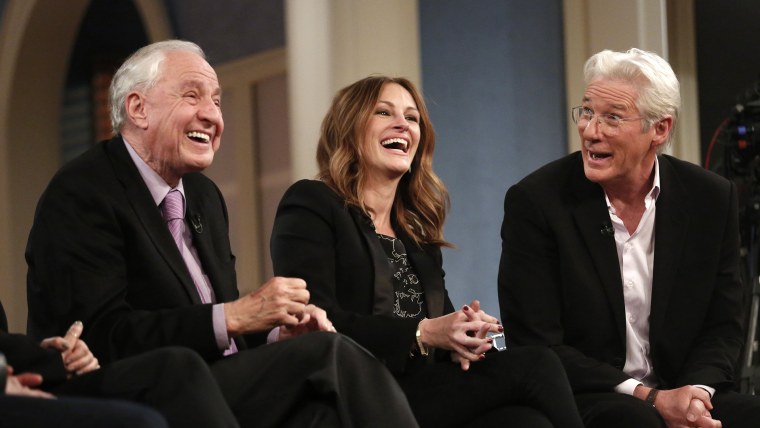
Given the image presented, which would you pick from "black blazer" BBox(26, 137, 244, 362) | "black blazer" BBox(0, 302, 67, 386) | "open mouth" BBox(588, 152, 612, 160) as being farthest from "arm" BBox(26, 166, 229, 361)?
"open mouth" BBox(588, 152, 612, 160)

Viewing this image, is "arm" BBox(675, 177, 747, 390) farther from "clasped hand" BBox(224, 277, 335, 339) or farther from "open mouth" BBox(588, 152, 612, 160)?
"clasped hand" BBox(224, 277, 335, 339)

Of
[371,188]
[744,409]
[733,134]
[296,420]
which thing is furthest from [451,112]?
[296,420]

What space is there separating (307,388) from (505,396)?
503 mm

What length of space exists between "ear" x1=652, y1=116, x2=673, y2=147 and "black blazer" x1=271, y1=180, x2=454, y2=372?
59cm

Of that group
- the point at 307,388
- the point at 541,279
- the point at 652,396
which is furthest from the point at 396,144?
the point at 307,388

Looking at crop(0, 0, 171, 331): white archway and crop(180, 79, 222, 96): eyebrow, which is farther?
crop(0, 0, 171, 331): white archway

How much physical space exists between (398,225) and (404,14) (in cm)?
133

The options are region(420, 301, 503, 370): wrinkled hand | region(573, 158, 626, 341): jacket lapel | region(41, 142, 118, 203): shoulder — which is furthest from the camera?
region(573, 158, 626, 341): jacket lapel

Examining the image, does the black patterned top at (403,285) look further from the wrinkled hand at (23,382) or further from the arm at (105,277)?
the wrinkled hand at (23,382)

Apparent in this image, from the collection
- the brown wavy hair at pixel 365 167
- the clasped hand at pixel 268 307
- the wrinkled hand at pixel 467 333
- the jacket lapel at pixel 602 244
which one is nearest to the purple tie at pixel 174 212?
the clasped hand at pixel 268 307

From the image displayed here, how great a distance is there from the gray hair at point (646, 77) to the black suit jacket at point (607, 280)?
175 millimetres

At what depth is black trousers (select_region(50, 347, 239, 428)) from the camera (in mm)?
1985

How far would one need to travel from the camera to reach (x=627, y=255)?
9.32 feet

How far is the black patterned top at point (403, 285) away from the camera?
290 centimetres
